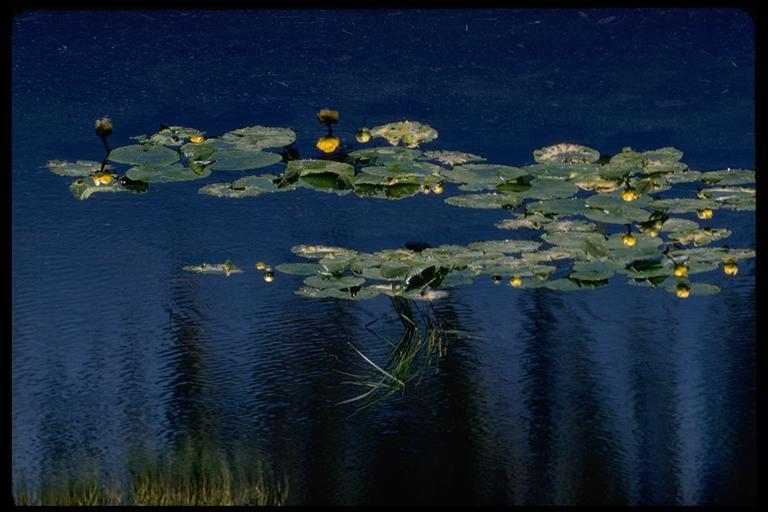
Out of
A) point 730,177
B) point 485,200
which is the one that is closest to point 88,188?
point 485,200

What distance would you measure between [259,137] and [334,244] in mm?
808

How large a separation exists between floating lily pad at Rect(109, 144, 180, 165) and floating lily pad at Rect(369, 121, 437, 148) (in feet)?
2.67

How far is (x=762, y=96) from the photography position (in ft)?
9.09

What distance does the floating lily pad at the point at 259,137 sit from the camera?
276cm

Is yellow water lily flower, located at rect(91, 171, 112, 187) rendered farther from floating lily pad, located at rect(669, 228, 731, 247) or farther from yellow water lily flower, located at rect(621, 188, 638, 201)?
floating lily pad, located at rect(669, 228, 731, 247)

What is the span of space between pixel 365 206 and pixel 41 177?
135cm

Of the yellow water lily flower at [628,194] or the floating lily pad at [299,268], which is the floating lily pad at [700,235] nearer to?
the yellow water lily flower at [628,194]

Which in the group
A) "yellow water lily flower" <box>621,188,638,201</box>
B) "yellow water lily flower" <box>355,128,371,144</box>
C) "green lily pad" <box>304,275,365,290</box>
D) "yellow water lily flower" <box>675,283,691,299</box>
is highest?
"yellow water lily flower" <box>355,128,371,144</box>

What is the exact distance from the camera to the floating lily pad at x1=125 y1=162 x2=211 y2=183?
290cm

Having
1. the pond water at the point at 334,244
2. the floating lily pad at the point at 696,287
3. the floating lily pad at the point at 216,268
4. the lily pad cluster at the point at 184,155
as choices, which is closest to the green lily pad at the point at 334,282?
the pond water at the point at 334,244

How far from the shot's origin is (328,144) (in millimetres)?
2803

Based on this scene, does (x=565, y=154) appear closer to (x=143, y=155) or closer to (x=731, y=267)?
(x=731, y=267)

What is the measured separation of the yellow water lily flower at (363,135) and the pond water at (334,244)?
35mm

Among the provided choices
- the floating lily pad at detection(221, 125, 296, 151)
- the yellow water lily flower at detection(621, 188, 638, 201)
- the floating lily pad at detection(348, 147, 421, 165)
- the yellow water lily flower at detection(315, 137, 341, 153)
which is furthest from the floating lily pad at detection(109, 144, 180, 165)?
the yellow water lily flower at detection(621, 188, 638, 201)
